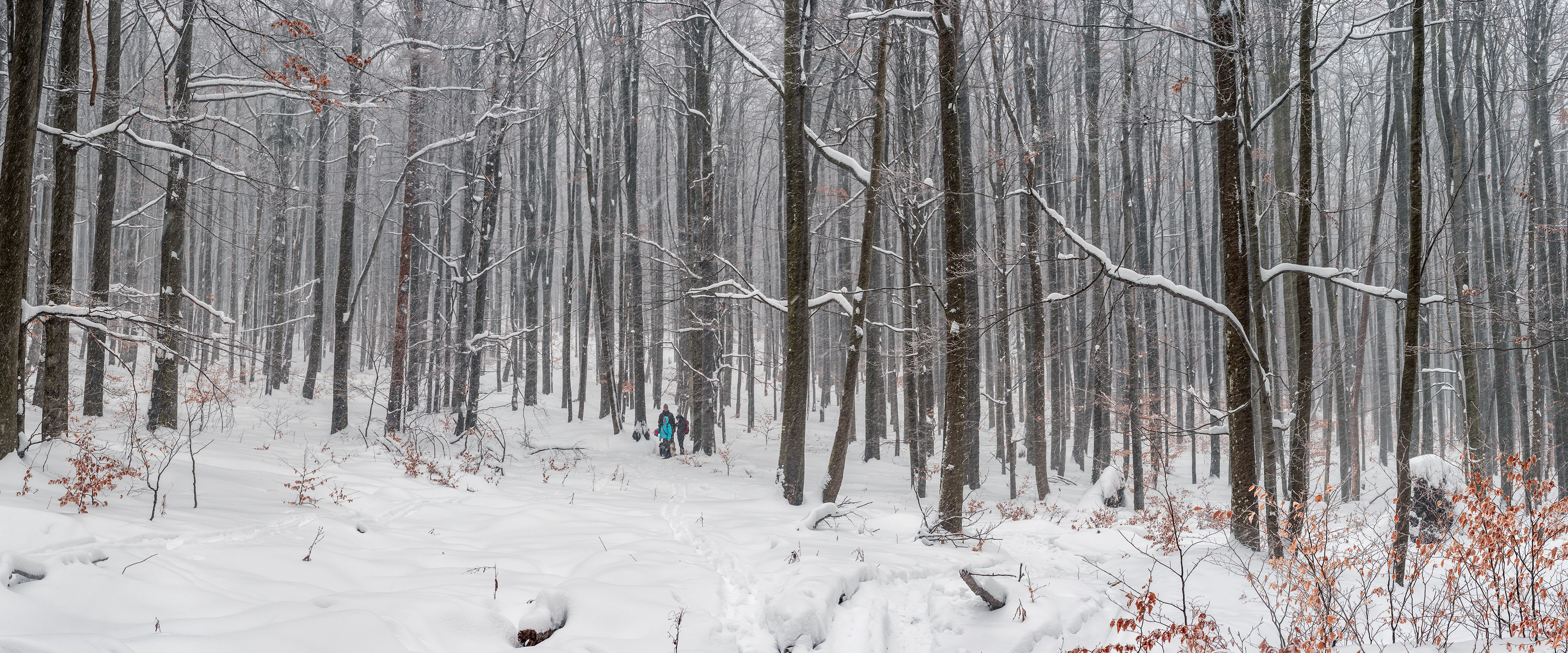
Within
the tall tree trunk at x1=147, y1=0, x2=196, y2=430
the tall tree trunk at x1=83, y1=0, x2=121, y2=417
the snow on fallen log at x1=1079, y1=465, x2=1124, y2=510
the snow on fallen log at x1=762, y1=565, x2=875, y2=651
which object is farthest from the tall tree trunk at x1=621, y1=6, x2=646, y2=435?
the snow on fallen log at x1=762, y1=565, x2=875, y2=651

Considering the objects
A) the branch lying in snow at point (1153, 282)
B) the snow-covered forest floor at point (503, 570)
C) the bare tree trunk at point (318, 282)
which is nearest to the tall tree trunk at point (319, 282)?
the bare tree trunk at point (318, 282)

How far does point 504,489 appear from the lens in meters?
9.99

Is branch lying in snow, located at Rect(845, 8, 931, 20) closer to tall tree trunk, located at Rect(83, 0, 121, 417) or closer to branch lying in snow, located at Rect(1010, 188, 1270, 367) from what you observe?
branch lying in snow, located at Rect(1010, 188, 1270, 367)

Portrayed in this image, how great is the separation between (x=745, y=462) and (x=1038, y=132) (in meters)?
9.22

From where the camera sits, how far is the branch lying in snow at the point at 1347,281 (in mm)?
7004

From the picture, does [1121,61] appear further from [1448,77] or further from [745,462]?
[745,462]

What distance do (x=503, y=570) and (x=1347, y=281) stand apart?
839 centimetres

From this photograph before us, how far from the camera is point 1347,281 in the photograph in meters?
7.21

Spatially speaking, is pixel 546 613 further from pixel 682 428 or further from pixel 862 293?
pixel 682 428

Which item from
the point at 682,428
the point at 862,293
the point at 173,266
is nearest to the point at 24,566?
the point at 862,293

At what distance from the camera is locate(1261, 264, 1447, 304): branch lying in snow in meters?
7.00

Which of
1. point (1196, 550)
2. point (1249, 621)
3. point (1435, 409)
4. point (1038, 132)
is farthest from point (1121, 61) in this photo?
point (1435, 409)

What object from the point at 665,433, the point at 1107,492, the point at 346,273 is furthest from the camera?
the point at 665,433

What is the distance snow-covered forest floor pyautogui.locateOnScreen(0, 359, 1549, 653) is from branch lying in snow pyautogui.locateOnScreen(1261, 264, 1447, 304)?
3.00 meters
